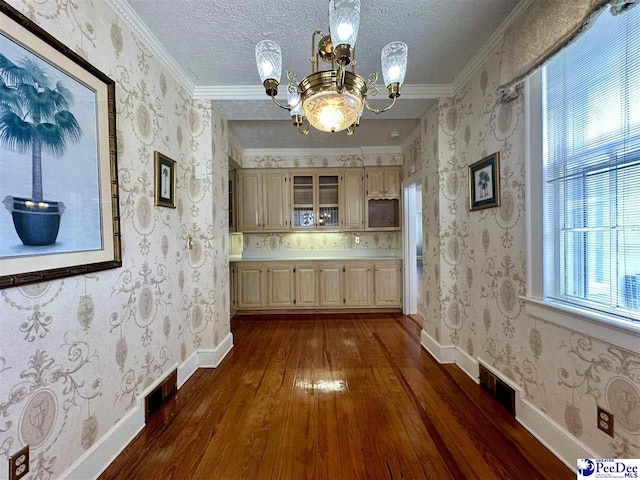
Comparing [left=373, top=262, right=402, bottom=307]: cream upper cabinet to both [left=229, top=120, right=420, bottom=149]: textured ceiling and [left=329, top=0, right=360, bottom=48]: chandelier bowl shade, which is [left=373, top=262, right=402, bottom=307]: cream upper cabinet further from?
[left=329, top=0, right=360, bottom=48]: chandelier bowl shade

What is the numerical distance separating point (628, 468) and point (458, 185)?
75.7 inches

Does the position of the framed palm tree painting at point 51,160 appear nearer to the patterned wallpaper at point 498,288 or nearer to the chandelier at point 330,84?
the chandelier at point 330,84

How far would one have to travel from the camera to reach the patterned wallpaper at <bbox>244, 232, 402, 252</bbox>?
14.4 feet

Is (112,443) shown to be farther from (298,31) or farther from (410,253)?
(410,253)

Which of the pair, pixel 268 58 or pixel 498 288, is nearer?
pixel 268 58

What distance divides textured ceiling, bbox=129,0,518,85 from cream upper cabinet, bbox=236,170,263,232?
1.97m

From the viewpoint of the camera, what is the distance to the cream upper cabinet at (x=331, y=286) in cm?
393

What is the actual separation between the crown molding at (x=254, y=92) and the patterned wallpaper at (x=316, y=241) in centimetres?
233

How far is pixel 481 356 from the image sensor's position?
206 centimetres

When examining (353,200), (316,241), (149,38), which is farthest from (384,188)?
(149,38)

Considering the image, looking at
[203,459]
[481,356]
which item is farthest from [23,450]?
[481,356]

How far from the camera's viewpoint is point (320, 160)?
416cm

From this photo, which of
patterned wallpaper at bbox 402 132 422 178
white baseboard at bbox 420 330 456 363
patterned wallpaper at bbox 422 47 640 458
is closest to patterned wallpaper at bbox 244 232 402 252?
patterned wallpaper at bbox 402 132 422 178

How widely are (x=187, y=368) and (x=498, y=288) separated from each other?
2519 mm
